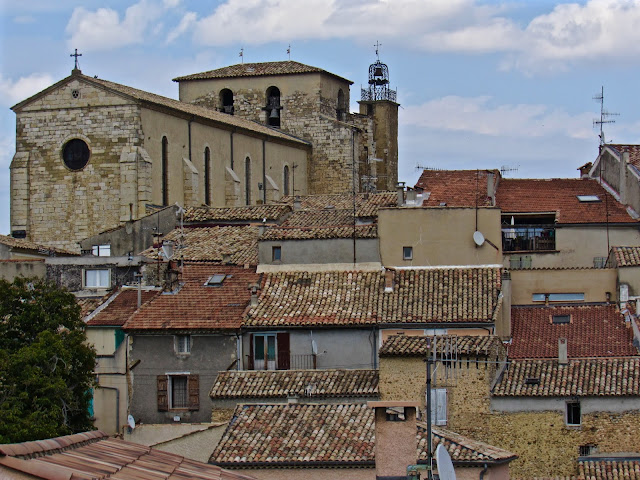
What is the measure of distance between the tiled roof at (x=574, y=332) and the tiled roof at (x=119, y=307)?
10.2 metres

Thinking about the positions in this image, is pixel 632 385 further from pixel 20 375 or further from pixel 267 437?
pixel 20 375

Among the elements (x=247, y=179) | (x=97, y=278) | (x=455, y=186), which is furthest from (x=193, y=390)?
(x=247, y=179)

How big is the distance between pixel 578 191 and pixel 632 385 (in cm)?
2125

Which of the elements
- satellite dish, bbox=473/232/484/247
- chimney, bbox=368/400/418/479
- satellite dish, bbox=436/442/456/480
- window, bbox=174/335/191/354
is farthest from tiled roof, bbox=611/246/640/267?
satellite dish, bbox=436/442/456/480

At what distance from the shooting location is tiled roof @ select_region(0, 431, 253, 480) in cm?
1552

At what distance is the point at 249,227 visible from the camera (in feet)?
177

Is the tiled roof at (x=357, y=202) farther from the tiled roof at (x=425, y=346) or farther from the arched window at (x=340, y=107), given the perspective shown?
the arched window at (x=340, y=107)

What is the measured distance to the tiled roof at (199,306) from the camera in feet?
131

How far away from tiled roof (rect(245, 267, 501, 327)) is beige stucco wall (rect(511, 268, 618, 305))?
9.68ft

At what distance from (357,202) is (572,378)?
21662mm

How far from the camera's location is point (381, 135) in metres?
83.1

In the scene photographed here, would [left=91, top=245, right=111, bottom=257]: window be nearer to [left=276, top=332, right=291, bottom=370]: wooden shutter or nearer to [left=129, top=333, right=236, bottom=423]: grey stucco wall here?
[left=129, top=333, right=236, bottom=423]: grey stucco wall

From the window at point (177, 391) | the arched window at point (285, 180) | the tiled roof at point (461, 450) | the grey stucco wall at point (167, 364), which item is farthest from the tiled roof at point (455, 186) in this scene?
the tiled roof at point (461, 450)

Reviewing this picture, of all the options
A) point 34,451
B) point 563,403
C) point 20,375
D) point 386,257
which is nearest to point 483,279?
point 386,257
